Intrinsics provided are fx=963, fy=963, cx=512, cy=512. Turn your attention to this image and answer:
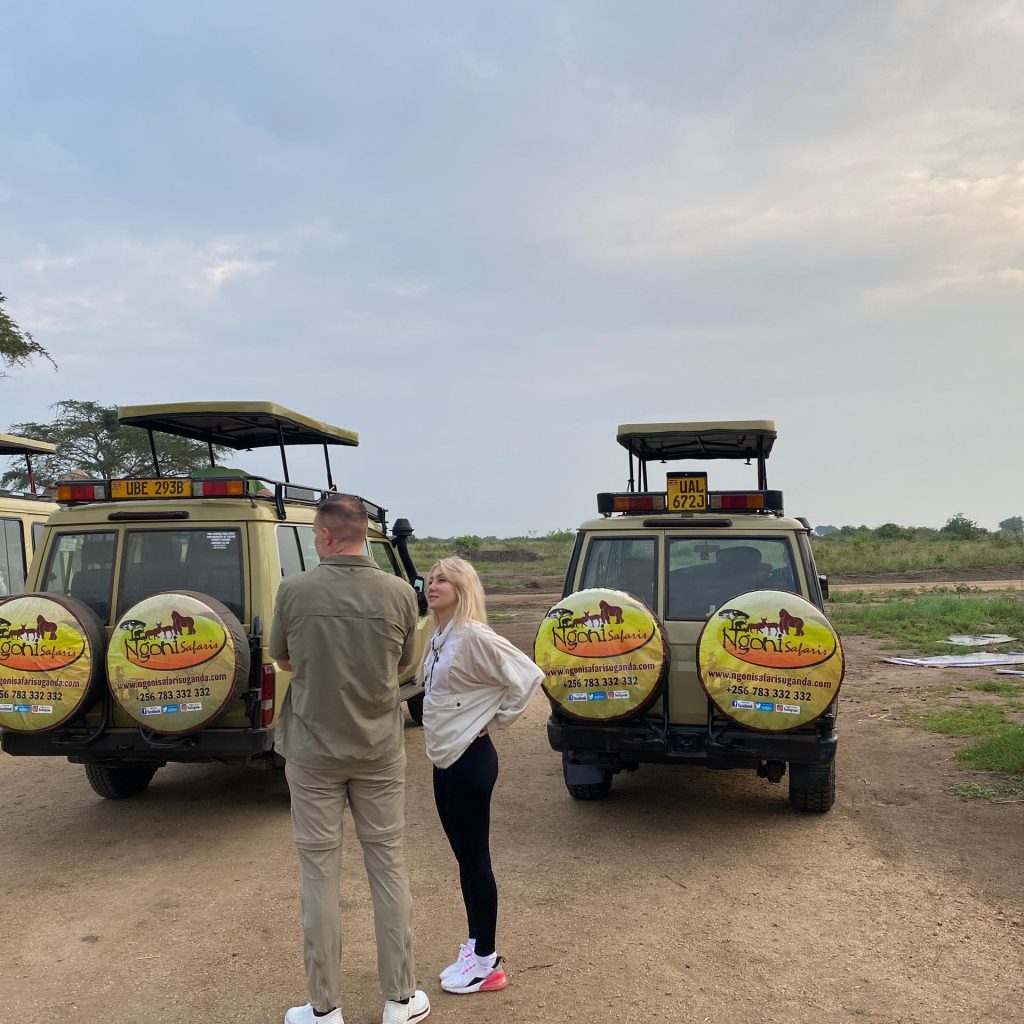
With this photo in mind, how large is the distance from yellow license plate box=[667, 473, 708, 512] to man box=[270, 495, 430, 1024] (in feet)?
11.1

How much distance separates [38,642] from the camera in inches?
217

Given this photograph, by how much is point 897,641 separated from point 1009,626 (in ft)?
7.00

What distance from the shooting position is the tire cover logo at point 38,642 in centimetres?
550

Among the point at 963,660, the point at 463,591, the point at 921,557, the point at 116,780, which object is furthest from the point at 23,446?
the point at 921,557

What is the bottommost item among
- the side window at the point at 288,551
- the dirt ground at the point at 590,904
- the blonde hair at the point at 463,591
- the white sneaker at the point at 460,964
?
the dirt ground at the point at 590,904

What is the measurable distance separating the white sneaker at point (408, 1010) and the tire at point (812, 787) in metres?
3.03

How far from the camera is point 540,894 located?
484cm

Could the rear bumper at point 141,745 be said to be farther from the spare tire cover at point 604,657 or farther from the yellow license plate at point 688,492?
the yellow license plate at point 688,492

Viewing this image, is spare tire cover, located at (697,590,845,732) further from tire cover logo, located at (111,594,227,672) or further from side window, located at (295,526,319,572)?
side window, located at (295,526,319,572)

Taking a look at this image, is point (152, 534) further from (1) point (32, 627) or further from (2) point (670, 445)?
(2) point (670, 445)

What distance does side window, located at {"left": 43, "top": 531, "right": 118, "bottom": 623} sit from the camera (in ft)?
20.4

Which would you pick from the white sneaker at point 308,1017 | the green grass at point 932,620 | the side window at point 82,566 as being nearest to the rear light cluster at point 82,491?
the side window at point 82,566

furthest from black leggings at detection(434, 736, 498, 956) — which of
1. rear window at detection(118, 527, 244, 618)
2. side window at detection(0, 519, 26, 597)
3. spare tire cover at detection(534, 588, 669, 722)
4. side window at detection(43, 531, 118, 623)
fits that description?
side window at detection(0, 519, 26, 597)

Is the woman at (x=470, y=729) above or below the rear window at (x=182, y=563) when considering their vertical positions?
below
